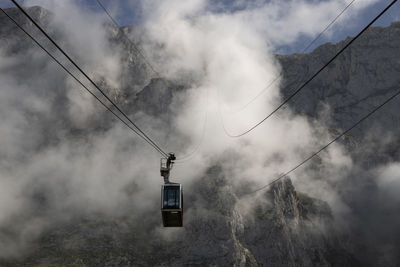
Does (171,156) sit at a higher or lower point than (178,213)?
higher

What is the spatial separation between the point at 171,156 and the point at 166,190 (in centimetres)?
347

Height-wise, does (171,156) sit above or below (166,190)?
above

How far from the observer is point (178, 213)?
37031 millimetres

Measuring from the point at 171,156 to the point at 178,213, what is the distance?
18.5ft

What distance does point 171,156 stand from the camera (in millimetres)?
37625

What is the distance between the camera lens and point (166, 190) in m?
36.3

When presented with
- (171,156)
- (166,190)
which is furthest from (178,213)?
(171,156)

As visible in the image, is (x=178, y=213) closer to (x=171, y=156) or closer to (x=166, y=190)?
(x=166, y=190)
